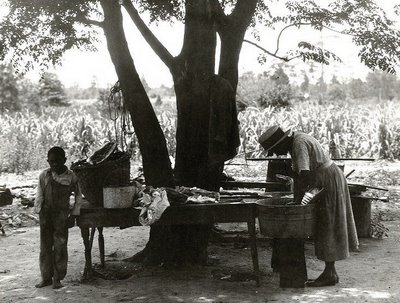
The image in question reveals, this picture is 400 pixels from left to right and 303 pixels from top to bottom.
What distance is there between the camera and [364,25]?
949 centimetres

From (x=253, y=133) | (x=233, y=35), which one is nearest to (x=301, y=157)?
(x=233, y=35)

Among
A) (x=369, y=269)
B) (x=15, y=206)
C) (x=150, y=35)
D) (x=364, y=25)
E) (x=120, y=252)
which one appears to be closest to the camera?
(x=369, y=269)

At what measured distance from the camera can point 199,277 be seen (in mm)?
6082

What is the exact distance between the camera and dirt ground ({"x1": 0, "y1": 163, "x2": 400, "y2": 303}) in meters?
5.40

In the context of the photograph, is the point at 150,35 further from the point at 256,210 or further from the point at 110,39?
the point at 256,210

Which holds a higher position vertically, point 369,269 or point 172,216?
point 172,216

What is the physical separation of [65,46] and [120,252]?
10.6 ft

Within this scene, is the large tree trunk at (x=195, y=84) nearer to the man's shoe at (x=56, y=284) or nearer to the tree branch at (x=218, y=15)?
the tree branch at (x=218, y=15)

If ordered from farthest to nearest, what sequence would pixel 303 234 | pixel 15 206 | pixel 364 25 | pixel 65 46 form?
pixel 15 206 → pixel 364 25 → pixel 65 46 → pixel 303 234

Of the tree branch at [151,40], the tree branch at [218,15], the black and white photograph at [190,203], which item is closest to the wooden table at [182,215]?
the black and white photograph at [190,203]

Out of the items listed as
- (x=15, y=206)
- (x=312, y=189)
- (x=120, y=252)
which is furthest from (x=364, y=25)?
(x=15, y=206)

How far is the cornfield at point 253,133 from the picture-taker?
17484 mm

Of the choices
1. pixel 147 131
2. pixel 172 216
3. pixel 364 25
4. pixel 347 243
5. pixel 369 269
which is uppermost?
pixel 364 25

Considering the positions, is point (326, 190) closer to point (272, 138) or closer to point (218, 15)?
point (272, 138)
